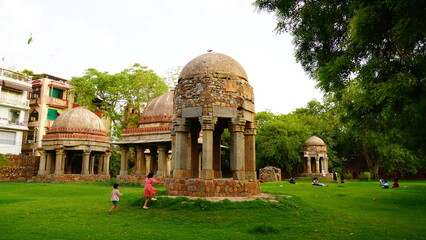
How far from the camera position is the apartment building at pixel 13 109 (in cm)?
3281

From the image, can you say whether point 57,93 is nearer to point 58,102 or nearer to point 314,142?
point 58,102

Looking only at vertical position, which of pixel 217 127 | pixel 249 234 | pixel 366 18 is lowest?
pixel 249 234

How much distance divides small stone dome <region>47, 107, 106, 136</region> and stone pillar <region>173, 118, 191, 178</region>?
1892 centimetres

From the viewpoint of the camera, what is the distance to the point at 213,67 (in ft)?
36.9

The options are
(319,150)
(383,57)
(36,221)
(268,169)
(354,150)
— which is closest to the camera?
(383,57)

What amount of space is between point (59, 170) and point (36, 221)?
64.4 ft

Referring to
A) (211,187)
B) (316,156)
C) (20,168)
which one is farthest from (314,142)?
(20,168)

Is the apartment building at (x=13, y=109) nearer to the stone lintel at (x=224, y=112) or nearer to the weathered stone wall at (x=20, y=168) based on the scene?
the weathered stone wall at (x=20, y=168)

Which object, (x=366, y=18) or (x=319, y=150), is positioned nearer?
(x=366, y=18)

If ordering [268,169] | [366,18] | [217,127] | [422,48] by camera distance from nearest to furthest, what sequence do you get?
[366,18] → [422,48] → [217,127] → [268,169]

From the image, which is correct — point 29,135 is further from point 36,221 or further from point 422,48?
point 422,48

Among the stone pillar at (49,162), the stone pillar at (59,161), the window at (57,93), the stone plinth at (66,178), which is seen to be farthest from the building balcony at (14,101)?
the stone pillar at (59,161)

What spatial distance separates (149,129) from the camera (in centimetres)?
2228

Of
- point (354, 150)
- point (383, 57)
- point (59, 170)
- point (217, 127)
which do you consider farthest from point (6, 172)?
point (354, 150)
